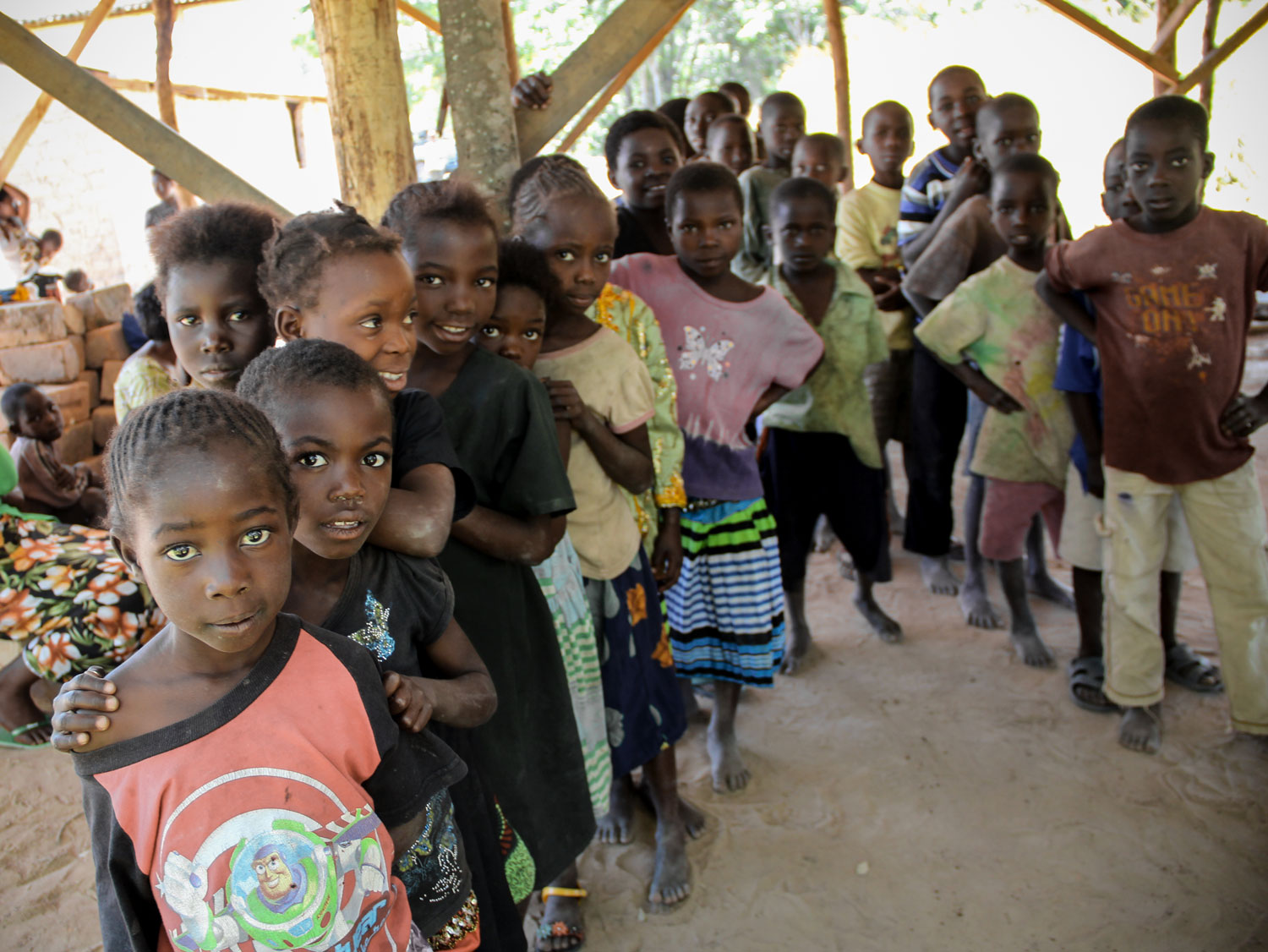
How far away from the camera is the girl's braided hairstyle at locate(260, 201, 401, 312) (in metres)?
1.40

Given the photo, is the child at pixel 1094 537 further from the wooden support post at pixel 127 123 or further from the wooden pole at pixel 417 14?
the wooden pole at pixel 417 14

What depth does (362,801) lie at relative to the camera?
3.40 ft

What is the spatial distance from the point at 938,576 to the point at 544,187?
8.49 ft

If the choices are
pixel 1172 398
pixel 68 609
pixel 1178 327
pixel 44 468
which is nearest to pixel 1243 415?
pixel 1172 398

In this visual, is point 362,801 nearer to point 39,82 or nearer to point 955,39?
point 39,82

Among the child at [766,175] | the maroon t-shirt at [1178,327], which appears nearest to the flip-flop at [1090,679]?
the maroon t-shirt at [1178,327]

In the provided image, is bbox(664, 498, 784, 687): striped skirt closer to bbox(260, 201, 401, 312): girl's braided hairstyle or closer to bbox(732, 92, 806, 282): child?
bbox(260, 201, 401, 312): girl's braided hairstyle

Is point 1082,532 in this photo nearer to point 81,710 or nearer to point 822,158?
point 822,158

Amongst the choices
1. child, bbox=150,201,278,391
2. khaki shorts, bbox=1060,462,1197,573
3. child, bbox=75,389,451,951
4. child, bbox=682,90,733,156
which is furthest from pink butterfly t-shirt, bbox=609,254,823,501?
child, bbox=682,90,733,156

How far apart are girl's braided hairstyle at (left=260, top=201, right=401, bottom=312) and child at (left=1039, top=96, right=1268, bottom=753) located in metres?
2.08

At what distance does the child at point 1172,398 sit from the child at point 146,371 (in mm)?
2497

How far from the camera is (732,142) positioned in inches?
171

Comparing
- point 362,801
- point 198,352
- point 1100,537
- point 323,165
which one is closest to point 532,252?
point 198,352

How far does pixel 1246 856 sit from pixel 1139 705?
56cm
